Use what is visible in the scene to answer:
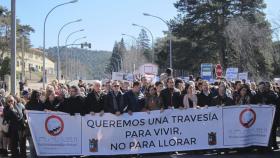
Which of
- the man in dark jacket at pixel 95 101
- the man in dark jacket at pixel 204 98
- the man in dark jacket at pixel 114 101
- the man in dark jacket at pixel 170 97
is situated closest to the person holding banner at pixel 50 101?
the man in dark jacket at pixel 95 101

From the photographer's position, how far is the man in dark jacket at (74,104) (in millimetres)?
13109

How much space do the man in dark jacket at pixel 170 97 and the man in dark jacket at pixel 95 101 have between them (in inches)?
61.5

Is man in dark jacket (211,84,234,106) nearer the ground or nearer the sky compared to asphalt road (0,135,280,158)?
nearer the sky

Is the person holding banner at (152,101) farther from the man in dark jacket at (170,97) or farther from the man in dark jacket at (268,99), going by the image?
the man in dark jacket at (268,99)

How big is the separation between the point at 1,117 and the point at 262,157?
701cm

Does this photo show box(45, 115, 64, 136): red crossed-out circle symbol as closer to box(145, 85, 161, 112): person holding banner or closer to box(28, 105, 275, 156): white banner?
box(28, 105, 275, 156): white banner

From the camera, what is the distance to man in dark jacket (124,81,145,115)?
44.1ft

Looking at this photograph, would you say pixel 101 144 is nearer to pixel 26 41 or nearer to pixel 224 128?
pixel 224 128

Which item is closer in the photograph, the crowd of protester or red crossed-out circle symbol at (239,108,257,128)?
the crowd of protester

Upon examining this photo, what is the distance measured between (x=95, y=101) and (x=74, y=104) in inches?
20.6

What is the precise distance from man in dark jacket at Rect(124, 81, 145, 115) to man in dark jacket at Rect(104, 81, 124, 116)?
0.50 ft

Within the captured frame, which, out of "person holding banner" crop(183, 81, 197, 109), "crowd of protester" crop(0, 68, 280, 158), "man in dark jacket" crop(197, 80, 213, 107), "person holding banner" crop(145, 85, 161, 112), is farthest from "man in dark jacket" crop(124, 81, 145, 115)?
"man in dark jacket" crop(197, 80, 213, 107)

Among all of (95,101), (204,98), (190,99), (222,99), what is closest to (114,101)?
(95,101)

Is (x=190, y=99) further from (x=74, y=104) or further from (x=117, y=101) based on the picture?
(x=74, y=104)
